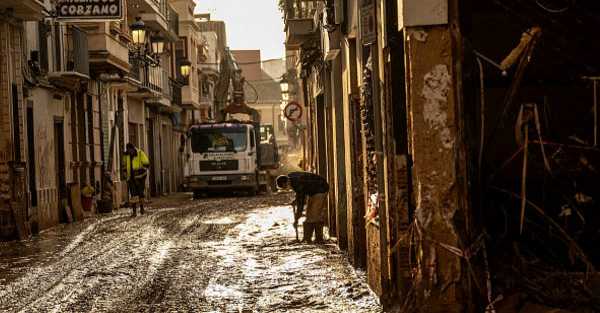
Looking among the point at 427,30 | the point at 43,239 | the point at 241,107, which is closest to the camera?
the point at 427,30

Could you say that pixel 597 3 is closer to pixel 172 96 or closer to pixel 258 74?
pixel 172 96

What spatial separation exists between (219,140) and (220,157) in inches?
26.2

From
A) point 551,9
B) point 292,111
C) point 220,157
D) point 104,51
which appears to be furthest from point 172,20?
point 551,9

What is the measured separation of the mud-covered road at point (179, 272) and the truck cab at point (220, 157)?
1515cm

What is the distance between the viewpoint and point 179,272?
14188mm

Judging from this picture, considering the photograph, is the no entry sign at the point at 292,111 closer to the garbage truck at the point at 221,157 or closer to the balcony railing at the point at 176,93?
the garbage truck at the point at 221,157

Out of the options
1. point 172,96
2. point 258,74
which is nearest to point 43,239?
point 172,96

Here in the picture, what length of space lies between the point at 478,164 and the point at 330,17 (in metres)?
7.75

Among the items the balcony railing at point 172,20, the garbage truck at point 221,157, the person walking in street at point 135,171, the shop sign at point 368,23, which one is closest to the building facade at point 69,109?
the person walking in street at point 135,171

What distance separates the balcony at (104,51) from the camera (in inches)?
1275

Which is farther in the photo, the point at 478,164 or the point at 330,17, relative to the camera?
the point at 330,17

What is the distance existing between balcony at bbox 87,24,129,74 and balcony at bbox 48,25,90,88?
1604 mm

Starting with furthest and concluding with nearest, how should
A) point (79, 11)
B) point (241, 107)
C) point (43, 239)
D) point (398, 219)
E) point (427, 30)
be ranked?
point (241, 107) → point (79, 11) → point (43, 239) → point (398, 219) → point (427, 30)

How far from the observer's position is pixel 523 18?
8.90 metres
